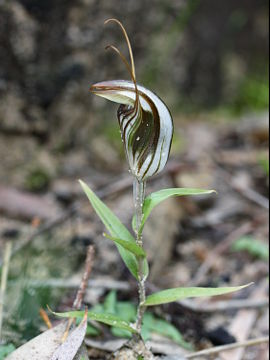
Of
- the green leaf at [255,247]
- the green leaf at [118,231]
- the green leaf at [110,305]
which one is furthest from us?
the green leaf at [255,247]

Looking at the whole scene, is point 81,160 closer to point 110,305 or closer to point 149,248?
point 149,248

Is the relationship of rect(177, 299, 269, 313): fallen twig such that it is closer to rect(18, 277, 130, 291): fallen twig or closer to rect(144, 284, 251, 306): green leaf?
rect(18, 277, 130, 291): fallen twig

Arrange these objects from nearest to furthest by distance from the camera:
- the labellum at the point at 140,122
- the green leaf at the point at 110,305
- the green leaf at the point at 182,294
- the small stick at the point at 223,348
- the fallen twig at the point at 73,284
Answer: the labellum at the point at 140,122
the green leaf at the point at 182,294
the small stick at the point at 223,348
the green leaf at the point at 110,305
the fallen twig at the point at 73,284

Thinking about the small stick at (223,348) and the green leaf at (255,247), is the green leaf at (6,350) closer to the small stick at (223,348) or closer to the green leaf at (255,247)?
the small stick at (223,348)

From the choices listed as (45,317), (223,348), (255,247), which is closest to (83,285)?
(45,317)

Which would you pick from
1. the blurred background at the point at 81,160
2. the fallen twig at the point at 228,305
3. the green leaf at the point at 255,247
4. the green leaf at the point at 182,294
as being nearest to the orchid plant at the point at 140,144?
the green leaf at the point at 182,294

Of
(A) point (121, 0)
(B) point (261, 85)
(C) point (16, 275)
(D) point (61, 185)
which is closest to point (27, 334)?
(C) point (16, 275)

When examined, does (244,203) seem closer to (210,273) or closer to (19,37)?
(210,273)
